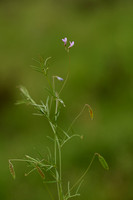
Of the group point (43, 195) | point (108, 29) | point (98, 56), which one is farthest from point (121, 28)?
point (43, 195)

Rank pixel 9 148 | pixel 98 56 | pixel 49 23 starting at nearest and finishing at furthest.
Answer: pixel 9 148 → pixel 98 56 → pixel 49 23

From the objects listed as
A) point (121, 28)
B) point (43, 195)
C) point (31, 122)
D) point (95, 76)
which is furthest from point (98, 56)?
point (43, 195)

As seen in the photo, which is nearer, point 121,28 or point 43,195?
point 43,195

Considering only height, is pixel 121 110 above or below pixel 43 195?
above

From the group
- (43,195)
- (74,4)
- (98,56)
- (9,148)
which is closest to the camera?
(43,195)

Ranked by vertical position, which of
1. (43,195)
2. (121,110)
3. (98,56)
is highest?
(98,56)

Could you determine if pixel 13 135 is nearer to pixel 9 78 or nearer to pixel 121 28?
pixel 9 78

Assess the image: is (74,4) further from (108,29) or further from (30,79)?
(30,79)
